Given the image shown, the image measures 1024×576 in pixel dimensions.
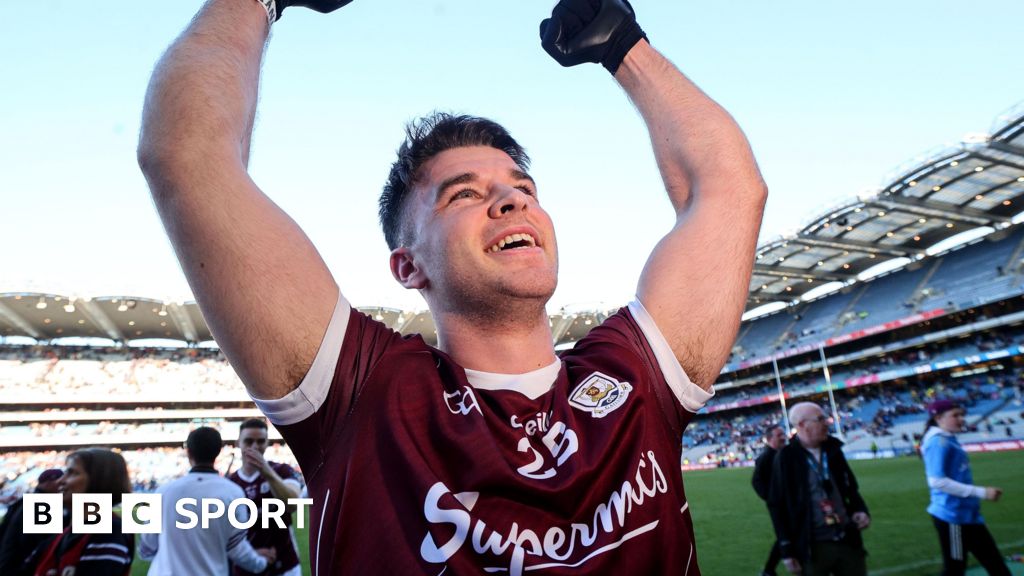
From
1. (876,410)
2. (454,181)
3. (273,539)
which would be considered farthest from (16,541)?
(876,410)

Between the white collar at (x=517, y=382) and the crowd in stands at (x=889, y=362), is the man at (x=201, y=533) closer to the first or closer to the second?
the white collar at (x=517, y=382)

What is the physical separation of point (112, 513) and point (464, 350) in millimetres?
3622

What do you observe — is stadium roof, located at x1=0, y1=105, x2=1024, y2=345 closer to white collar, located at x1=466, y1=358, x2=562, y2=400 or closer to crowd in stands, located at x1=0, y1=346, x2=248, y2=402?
crowd in stands, located at x1=0, y1=346, x2=248, y2=402

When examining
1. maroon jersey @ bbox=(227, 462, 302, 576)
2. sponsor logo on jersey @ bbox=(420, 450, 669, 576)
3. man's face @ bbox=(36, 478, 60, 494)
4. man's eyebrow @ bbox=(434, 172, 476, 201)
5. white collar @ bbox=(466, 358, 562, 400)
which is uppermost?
man's eyebrow @ bbox=(434, 172, 476, 201)

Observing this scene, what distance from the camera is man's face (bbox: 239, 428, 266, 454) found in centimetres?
581

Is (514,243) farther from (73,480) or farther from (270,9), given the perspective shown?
(73,480)

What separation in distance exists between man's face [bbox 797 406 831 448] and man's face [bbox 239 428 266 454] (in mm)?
4975

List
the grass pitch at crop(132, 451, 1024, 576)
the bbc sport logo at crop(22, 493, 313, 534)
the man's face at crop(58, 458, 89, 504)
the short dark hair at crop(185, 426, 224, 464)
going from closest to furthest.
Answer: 1. the bbc sport logo at crop(22, 493, 313, 534)
2. the man's face at crop(58, 458, 89, 504)
3. the short dark hair at crop(185, 426, 224, 464)
4. the grass pitch at crop(132, 451, 1024, 576)

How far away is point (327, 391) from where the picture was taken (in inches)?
48.8

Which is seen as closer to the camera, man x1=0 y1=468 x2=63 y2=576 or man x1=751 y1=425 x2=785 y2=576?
man x1=0 y1=468 x2=63 y2=576

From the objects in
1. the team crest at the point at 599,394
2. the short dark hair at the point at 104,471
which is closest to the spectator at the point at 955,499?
the team crest at the point at 599,394

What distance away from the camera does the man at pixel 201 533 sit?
427cm

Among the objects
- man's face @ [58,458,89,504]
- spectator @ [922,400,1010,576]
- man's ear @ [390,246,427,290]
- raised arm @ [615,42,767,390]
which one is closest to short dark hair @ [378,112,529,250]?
man's ear @ [390,246,427,290]

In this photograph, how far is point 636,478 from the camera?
1282 mm
